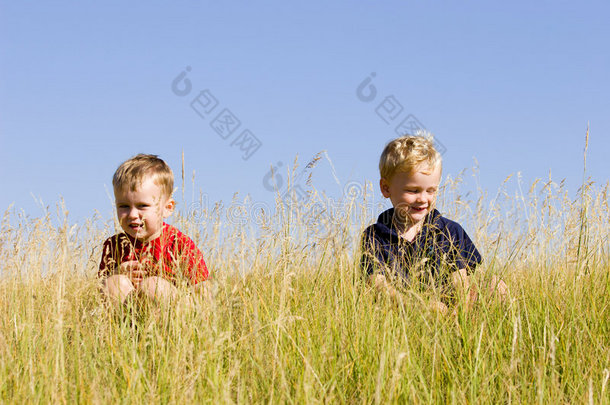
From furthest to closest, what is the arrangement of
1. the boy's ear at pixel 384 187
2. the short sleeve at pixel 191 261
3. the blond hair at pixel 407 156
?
the boy's ear at pixel 384 187 < the blond hair at pixel 407 156 < the short sleeve at pixel 191 261

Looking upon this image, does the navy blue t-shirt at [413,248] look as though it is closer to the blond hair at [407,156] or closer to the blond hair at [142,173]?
the blond hair at [407,156]

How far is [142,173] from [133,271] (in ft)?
1.80

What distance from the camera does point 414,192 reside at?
10.4 ft

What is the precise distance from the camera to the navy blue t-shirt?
301 cm

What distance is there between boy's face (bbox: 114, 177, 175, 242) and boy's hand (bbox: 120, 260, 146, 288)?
160 mm

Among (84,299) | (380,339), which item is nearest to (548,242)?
(380,339)

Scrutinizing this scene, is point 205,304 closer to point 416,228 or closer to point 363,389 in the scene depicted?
point 363,389

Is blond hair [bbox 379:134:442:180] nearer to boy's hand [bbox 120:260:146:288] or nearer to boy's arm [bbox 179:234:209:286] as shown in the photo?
boy's arm [bbox 179:234:209:286]

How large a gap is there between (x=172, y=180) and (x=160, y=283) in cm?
81

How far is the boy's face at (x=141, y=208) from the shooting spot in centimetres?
308

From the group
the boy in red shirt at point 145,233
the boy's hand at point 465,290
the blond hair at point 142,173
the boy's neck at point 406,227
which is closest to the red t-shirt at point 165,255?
the boy in red shirt at point 145,233

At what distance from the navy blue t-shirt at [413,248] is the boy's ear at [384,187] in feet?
0.31

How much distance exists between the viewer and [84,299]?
3059 millimetres

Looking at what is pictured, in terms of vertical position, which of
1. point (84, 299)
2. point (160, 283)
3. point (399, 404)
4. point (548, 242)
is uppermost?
point (84, 299)
